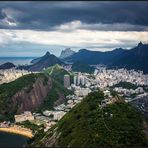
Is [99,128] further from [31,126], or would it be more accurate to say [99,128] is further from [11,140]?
[31,126]

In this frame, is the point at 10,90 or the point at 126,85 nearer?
the point at 10,90

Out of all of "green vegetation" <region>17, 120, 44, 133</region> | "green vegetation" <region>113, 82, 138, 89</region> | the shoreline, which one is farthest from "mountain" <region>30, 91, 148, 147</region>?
"green vegetation" <region>113, 82, 138, 89</region>

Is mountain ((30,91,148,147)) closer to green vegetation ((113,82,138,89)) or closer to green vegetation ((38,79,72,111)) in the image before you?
green vegetation ((38,79,72,111))

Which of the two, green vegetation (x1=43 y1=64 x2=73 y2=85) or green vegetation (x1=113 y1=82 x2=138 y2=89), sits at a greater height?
green vegetation (x1=43 y1=64 x2=73 y2=85)

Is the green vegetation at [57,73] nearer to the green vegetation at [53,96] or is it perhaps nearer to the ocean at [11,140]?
the green vegetation at [53,96]

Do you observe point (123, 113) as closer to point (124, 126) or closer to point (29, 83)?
point (124, 126)

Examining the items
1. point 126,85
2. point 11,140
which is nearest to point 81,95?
point 126,85

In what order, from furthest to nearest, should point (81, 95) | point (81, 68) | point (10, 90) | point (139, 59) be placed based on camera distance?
point (139, 59), point (81, 68), point (81, 95), point (10, 90)
